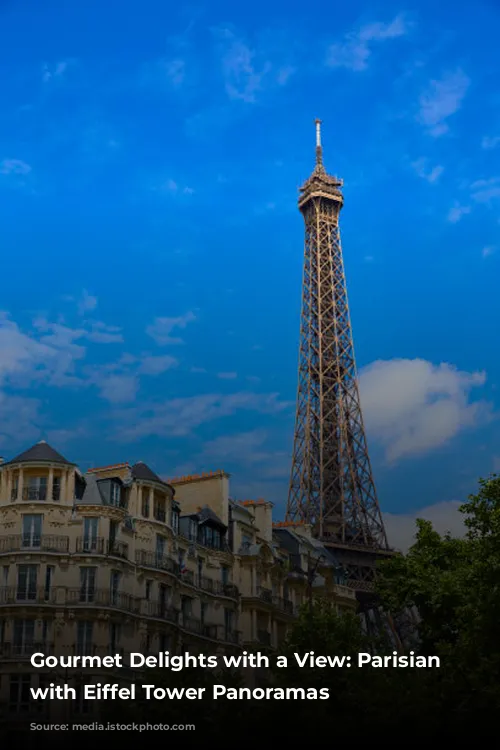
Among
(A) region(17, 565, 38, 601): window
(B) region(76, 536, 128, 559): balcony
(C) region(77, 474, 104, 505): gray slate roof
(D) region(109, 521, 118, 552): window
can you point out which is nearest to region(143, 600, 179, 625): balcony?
(B) region(76, 536, 128, 559): balcony

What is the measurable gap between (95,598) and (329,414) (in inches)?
2728

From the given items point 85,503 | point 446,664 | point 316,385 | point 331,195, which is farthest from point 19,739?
point 331,195

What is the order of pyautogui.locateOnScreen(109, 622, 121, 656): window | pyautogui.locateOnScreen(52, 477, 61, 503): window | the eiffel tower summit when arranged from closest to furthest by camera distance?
pyautogui.locateOnScreen(109, 622, 121, 656): window → pyautogui.locateOnScreen(52, 477, 61, 503): window → the eiffel tower summit

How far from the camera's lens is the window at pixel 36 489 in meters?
55.1

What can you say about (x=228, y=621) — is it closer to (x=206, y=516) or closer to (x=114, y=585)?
(x=206, y=516)

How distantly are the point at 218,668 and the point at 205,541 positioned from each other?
22.6ft

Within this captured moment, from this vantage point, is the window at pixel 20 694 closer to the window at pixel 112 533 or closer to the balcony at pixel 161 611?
the balcony at pixel 161 611

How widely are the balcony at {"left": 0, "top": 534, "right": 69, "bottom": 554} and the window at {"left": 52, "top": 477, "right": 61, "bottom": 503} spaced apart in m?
2.07

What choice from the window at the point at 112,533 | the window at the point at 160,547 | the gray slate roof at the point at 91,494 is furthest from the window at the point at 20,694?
the window at the point at 160,547

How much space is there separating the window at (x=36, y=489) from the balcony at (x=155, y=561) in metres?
5.51

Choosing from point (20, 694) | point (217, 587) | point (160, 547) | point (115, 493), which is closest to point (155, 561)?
point (160, 547)

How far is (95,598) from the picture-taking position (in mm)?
53438

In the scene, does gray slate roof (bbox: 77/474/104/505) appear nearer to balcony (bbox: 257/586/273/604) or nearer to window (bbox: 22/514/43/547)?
window (bbox: 22/514/43/547)

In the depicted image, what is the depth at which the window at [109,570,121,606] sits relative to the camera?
177ft
